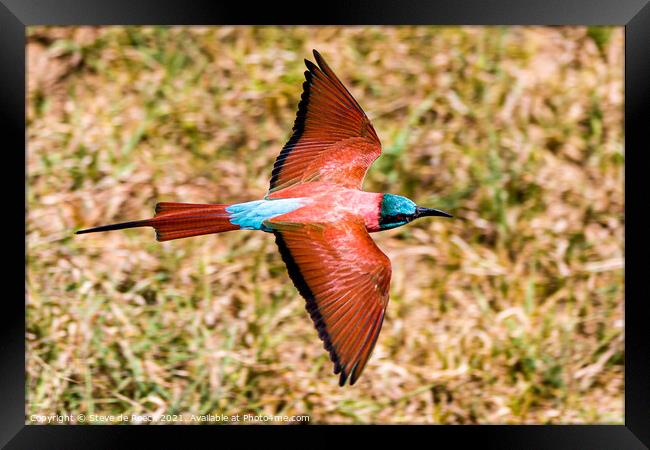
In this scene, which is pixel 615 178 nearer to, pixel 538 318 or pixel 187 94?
pixel 538 318

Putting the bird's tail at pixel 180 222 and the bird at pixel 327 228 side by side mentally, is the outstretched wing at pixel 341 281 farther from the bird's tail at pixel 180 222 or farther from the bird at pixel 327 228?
the bird's tail at pixel 180 222

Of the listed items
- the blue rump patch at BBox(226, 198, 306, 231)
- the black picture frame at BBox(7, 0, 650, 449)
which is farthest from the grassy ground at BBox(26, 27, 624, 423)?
the blue rump patch at BBox(226, 198, 306, 231)

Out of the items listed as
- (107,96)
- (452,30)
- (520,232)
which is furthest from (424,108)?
(107,96)

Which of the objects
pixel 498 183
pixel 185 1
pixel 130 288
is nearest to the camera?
pixel 185 1

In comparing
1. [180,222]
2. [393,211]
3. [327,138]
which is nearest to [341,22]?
[327,138]

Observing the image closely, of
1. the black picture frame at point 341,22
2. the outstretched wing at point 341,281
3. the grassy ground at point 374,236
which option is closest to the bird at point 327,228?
the outstretched wing at point 341,281

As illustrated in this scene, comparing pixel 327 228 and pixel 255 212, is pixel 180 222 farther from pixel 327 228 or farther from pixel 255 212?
pixel 327 228

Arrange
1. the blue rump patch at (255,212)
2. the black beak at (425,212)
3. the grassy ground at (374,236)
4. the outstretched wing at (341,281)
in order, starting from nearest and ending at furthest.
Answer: the outstretched wing at (341,281)
the blue rump patch at (255,212)
the black beak at (425,212)
the grassy ground at (374,236)
